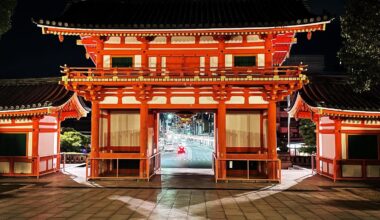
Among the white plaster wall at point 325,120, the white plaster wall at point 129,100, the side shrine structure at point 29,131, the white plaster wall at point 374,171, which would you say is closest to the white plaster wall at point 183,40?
the white plaster wall at point 129,100

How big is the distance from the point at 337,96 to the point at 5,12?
61.6 feet

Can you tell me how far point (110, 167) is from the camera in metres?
20.7

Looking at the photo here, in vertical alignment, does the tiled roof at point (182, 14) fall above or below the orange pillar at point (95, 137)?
above

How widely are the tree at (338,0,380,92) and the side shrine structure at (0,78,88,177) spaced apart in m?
16.0

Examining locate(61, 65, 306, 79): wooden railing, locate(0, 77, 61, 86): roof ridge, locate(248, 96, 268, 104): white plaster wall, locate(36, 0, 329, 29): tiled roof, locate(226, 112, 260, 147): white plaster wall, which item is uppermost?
locate(36, 0, 329, 29): tiled roof

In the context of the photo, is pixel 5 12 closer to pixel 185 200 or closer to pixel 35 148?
pixel 35 148

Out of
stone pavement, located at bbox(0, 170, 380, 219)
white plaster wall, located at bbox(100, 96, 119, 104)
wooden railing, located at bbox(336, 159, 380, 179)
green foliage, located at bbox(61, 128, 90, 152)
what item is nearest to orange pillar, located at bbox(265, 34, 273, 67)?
stone pavement, located at bbox(0, 170, 380, 219)

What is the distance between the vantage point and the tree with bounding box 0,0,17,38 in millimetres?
16016

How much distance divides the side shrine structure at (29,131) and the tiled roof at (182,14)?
517 cm

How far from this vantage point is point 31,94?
2219 cm

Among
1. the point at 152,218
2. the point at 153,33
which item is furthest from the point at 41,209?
the point at 153,33

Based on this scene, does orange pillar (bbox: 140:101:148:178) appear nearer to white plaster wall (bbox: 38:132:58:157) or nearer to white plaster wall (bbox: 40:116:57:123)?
white plaster wall (bbox: 38:132:58:157)

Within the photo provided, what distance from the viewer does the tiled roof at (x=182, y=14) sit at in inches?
695

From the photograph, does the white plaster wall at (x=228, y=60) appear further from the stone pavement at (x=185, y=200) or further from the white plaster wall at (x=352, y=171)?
the white plaster wall at (x=352, y=171)
